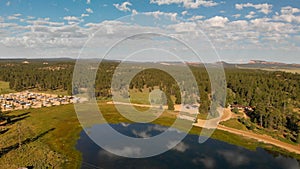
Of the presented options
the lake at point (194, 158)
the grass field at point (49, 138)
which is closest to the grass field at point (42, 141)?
the grass field at point (49, 138)

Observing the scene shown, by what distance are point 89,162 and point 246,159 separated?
33.2 meters

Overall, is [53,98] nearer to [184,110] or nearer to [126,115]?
[126,115]

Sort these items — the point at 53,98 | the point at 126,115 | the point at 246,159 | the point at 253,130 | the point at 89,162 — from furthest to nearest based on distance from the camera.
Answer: the point at 53,98
the point at 126,115
the point at 253,130
the point at 246,159
the point at 89,162

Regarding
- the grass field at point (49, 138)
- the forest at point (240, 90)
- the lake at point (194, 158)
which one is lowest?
the lake at point (194, 158)

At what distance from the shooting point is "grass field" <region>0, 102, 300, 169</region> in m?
52.5

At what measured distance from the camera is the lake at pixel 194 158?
52169mm

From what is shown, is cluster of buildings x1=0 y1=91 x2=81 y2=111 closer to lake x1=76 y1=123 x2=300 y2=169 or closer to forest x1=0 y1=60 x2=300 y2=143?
forest x1=0 y1=60 x2=300 y2=143

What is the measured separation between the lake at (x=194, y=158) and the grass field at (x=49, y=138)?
2717mm

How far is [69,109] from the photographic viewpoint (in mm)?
105000

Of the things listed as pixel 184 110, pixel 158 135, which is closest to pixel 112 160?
pixel 158 135

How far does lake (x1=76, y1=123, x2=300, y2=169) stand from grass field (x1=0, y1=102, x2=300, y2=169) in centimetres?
272

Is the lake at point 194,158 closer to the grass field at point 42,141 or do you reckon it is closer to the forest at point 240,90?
the grass field at point 42,141

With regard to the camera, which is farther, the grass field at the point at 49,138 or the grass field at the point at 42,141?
the grass field at the point at 49,138

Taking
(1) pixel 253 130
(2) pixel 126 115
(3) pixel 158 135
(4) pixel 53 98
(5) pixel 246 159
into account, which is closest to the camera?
(5) pixel 246 159
